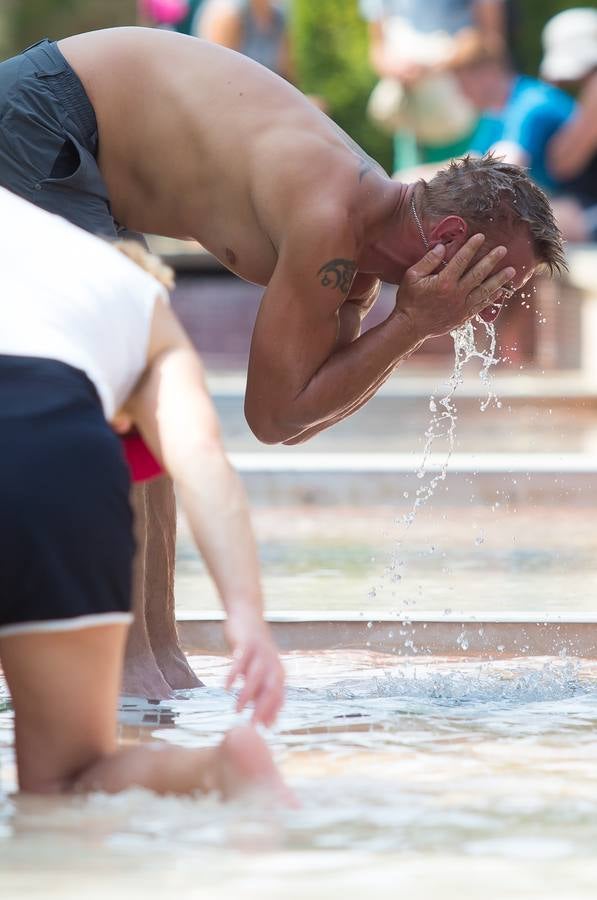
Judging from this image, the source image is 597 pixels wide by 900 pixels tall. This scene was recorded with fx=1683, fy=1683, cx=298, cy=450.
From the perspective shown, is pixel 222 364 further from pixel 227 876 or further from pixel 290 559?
pixel 227 876

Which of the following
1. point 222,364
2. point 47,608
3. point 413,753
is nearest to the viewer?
point 47,608

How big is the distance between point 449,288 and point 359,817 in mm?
1556

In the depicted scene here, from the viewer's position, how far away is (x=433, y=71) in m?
10.2

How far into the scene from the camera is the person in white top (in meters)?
2.12

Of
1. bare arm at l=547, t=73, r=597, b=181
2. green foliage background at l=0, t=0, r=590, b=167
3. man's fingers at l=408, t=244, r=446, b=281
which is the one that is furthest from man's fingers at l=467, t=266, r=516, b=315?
green foliage background at l=0, t=0, r=590, b=167

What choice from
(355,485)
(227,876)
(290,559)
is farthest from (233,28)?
(227,876)

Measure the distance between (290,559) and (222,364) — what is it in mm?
6215

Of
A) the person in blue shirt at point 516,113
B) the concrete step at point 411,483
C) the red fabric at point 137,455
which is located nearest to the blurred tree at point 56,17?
the person in blue shirt at point 516,113

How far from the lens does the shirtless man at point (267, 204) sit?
356cm

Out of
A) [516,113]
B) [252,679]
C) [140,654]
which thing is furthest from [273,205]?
[516,113]

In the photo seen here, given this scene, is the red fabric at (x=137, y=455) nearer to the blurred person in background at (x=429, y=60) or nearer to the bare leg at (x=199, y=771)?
the bare leg at (x=199, y=771)

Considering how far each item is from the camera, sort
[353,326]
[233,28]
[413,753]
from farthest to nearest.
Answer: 1. [233,28]
2. [353,326]
3. [413,753]

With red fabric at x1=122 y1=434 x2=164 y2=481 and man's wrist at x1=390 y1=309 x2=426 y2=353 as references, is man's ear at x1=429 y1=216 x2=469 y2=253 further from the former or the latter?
red fabric at x1=122 y1=434 x2=164 y2=481

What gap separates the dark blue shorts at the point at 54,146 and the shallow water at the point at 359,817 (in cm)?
109
